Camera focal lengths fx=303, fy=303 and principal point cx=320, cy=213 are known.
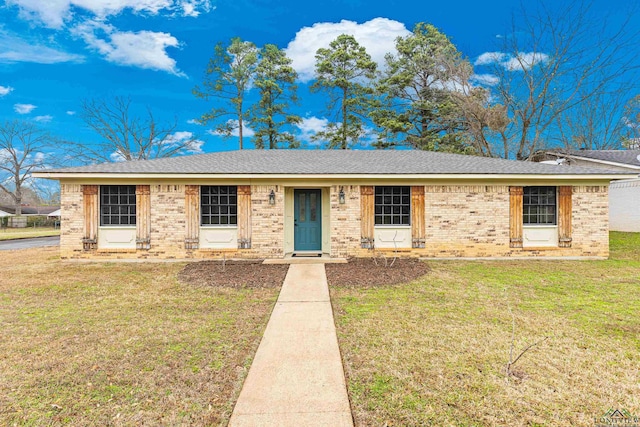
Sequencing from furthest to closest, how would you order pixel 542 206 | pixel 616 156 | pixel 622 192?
pixel 616 156
pixel 622 192
pixel 542 206

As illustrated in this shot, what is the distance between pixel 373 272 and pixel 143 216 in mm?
6821

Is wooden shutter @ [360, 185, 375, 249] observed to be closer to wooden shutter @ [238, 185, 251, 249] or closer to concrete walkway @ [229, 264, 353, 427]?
wooden shutter @ [238, 185, 251, 249]

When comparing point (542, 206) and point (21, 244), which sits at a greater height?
point (542, 206)

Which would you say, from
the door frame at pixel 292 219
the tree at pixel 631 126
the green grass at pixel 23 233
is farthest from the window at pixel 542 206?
the green grass at pixel 23 233

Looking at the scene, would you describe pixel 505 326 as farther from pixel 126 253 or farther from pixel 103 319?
pixel 126 253

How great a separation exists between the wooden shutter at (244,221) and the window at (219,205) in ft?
0.73

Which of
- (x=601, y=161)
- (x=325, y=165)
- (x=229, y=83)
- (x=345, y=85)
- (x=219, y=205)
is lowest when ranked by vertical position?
(x=219, y=205)

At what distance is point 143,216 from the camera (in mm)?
8930

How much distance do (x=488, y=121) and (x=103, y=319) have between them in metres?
21.1

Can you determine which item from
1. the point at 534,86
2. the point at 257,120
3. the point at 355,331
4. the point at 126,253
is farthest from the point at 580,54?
the point at 126,253

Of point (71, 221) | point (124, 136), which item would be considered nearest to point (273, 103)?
point (124, 136)

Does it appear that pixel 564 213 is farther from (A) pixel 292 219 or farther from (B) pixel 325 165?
(A) pixel 292 219

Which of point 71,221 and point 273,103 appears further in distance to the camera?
point 273,103

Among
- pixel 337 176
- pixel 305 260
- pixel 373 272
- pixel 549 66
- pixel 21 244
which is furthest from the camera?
pixel 549 66
